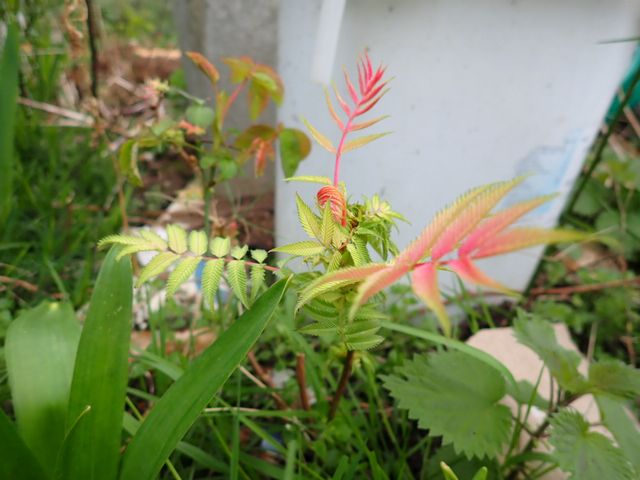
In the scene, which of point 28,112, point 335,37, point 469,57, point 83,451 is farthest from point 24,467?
point 28,112

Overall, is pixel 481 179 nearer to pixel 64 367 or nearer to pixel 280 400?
pixel 280 400

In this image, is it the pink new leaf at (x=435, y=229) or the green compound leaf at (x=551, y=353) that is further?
the green compound leaf at (x=551, y=353)

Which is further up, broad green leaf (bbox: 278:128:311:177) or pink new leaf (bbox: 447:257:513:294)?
pink new leaf (bbox: 447:257:513:294)

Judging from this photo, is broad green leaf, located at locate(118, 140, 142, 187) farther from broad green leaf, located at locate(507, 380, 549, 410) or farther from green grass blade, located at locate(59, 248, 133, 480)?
broad green leaf, located at locate(507, 380, 549, 410)

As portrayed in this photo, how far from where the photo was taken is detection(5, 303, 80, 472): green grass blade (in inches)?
22.6

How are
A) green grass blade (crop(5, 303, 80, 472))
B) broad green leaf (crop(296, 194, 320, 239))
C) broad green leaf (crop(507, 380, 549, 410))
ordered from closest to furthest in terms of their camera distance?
broad green leaf (crop(296, 194, 320, 239))
green grass blade (crop(5, 303, 80, 472))
broad green leaf (crop(507, 380, 549, 410))

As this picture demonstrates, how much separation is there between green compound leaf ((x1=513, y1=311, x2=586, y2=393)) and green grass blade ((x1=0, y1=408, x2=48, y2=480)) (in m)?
0.64

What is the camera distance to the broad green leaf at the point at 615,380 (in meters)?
0.62

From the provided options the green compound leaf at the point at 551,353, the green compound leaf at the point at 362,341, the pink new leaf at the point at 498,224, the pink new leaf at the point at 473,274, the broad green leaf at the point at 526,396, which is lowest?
the broad green leaf at the point at 526,396

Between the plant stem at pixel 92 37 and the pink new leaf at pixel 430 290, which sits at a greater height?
the plant stem at pixel 92 37

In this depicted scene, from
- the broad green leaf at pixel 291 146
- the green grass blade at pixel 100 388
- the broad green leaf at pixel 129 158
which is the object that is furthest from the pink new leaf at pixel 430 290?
the broad green leaf at pixel 129 158

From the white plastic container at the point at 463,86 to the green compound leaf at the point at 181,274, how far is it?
0.44m

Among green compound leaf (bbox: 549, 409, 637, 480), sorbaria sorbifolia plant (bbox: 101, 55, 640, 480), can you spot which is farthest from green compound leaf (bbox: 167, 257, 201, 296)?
green compound leaf (bbox: 549, 409, 637, 480)

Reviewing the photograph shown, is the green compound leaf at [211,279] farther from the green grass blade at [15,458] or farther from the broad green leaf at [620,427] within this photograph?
the broad green leaf at [620,427]
